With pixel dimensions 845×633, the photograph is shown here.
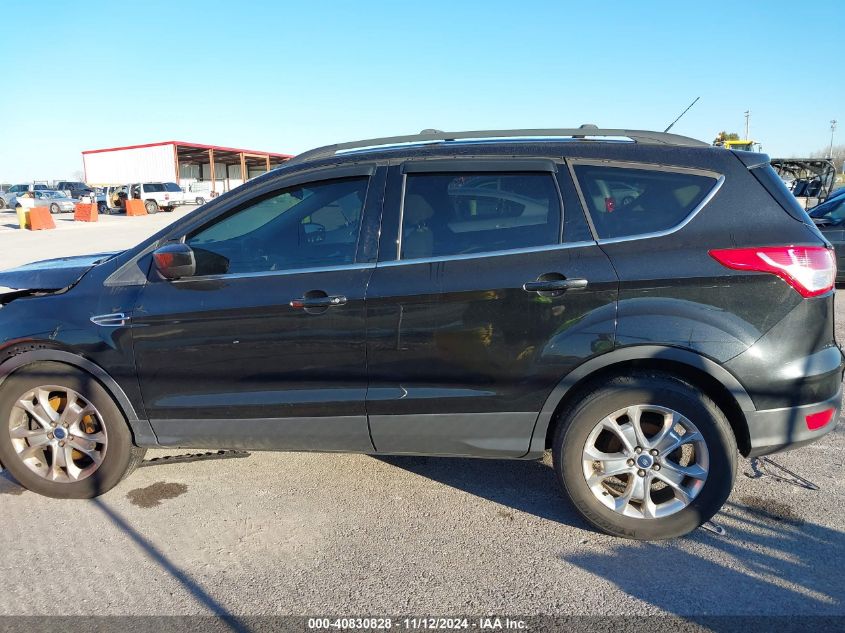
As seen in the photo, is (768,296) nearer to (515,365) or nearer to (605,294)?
(605,294)

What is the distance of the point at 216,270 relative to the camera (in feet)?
10.7

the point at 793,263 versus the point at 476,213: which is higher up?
the point at 476,213

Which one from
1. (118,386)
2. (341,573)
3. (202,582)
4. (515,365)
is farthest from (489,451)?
(118,386)

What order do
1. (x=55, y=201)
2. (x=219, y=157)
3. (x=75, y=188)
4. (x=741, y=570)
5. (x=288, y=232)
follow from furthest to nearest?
(x=219, y=157), (x=75, y=188), (x=55, y=201), (x=288, y=232), (x=741, y=570)

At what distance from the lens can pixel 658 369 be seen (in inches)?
116

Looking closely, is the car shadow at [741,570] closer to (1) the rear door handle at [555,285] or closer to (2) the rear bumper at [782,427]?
(2) the rear bumper at [782,427]

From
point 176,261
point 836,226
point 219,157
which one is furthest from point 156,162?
point 176,261

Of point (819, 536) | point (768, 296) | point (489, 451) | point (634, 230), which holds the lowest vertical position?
point (819, 536)

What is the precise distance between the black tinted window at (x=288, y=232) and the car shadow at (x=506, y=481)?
4.86ft

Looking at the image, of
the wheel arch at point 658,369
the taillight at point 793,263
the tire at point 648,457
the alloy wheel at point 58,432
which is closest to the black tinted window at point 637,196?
the taillight at point 793,263

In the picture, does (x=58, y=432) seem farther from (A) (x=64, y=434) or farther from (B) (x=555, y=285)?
(B) (x=555, y=285)

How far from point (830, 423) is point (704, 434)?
0.63 metres

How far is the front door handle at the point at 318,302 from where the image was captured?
3023mm

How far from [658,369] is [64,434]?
3.16 m
